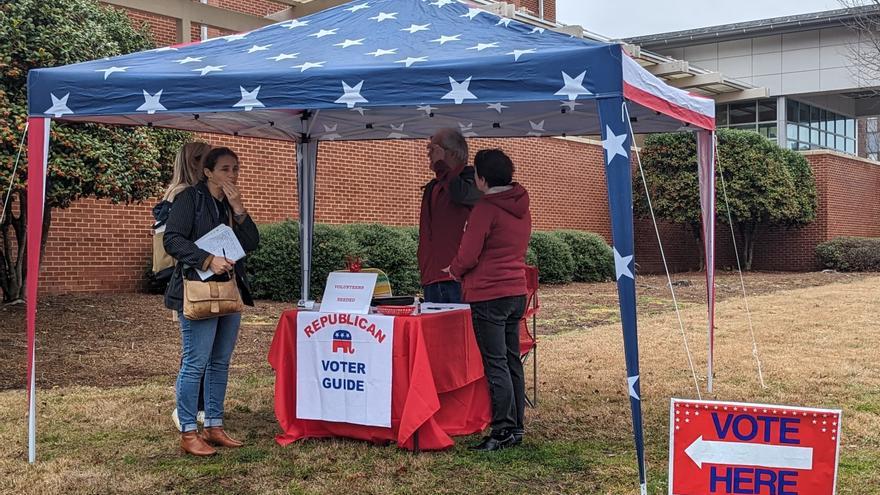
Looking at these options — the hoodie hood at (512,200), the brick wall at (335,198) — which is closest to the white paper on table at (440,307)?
the hoodie hood at (512,200)

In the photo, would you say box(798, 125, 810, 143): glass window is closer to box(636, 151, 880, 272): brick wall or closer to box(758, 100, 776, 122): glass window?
box(758, 100, 776, 122): glass window

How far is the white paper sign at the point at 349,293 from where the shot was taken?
17.0ft

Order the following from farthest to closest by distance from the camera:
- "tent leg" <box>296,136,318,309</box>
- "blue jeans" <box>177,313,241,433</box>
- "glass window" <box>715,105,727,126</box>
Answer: "glass window" <box>715,105,727,126</box>
"tent leg" <box>296,136,318,309</box>
"blue jeans" <box>177,313,241,433</box>

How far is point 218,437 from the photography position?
17.4 feet

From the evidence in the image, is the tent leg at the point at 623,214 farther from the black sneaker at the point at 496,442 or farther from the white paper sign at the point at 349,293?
the white paper sign at the point at 349,293

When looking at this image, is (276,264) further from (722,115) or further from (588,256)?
(722,115)

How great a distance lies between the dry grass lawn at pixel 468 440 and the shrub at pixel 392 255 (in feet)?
14.8

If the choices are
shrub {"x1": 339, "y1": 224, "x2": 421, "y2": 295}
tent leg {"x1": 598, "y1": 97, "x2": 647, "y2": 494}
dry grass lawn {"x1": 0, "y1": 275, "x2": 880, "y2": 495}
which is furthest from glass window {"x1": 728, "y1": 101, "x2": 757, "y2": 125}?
tent leg {"x1": 598, "y1": 97, "x2": 647, "y2": 494}

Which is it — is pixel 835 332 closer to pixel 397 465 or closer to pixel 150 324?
pixel 397 465

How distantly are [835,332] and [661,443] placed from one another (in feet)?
20.7

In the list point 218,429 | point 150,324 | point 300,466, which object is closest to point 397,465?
point 300,466

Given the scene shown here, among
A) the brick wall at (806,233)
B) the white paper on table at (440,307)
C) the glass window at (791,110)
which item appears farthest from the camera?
the glass window at (791,110)

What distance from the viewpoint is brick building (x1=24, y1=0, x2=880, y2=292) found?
12281 millimetres

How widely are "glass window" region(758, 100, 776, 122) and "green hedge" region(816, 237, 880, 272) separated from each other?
7477mm
